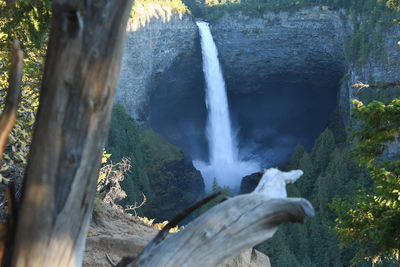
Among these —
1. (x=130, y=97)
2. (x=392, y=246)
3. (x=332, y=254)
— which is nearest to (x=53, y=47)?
(x=392, y=246)

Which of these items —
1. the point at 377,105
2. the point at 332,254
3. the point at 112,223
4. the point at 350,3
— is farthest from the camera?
the point at 350,3

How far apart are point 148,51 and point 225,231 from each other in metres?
31.4

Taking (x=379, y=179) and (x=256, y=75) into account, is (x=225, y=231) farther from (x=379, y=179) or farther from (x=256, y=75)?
(x=256, y=75)

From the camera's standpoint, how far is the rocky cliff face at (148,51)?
102 ft

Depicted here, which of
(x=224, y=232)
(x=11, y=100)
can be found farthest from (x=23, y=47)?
(x=224, y=232)

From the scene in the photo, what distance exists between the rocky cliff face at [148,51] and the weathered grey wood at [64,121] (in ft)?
97.8

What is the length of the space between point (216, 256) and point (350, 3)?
106 ft

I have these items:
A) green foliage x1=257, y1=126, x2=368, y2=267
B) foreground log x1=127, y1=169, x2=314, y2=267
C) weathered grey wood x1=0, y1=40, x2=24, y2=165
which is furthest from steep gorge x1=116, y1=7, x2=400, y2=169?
weathered grey wood x1=0, y1=40, x2=24, y2=165

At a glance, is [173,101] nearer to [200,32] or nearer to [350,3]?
[200,32]

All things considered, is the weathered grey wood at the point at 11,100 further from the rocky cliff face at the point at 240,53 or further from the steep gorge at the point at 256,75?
the rocky cliff face at the point at 240,53

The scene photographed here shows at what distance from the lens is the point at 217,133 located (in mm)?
37969

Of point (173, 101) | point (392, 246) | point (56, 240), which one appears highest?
point (56, 240)

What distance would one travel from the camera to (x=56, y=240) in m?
1.56

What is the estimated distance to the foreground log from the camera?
5.87ft
